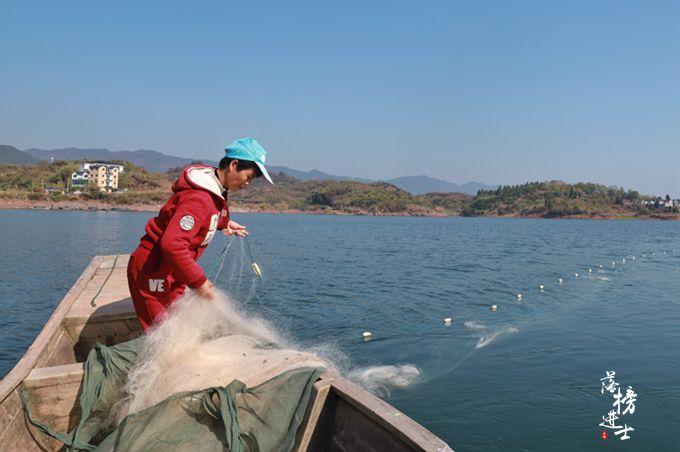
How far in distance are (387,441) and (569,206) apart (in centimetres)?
21351

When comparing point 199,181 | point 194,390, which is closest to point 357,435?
point 194,390

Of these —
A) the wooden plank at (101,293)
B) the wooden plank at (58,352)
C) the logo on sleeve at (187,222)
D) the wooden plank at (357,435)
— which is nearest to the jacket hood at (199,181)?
the logo on sleeve at (187,222)

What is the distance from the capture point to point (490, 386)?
418 inches

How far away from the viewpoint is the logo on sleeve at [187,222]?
4.11 meters

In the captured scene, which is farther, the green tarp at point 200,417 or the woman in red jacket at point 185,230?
the woman in red jacket at point 185,230

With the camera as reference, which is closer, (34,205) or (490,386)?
(490,386)

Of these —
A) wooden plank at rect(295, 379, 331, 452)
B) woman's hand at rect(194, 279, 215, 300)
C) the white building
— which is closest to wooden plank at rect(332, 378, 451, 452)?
wooden plank at rect(295, 379, 331, 452)

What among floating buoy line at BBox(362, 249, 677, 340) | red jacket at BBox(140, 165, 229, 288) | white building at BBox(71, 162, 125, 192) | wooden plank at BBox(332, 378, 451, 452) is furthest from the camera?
white building at BBox(71, 162, 125, 192)

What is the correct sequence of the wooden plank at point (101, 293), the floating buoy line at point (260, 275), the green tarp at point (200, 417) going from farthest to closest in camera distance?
the wooden plank at point (101, 293) → the floating buoy line at point (260, 275) → the green tarp at point (200, 417)

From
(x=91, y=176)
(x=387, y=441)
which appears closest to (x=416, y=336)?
(x=387, y=441)

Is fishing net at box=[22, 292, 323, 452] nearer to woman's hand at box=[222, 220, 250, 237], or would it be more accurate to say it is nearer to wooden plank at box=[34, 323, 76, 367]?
wooden plank at box=[34, 323, 76, 367]

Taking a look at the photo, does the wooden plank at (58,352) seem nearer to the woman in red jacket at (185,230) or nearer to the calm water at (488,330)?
the woman in red jacket at (185,230)

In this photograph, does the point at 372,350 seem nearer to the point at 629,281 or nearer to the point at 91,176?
the point at 629,281

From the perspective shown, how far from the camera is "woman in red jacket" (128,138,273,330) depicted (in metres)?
4.11
